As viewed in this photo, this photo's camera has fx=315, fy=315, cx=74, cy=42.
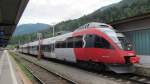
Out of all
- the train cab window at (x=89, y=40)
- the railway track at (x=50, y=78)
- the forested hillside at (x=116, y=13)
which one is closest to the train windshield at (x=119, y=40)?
the train cab window at (x=89, y=40)

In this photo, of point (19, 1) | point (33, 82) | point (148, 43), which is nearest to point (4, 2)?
point (19, 1)

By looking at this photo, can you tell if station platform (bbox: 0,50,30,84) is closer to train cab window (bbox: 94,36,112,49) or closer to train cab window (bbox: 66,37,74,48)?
train cab window (bbox: 66,37,74,48)

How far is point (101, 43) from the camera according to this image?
64.1ft

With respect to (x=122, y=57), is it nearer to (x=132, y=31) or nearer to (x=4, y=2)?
(x=132, y=31)

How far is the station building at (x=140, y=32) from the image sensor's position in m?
20.0

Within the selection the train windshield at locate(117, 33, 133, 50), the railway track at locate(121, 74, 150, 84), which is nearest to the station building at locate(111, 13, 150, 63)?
the train windshield at locate(117, 33, 133, 50)

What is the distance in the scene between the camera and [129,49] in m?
18.6

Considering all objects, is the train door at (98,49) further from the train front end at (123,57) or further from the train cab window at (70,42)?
the train cab window at (70,42)

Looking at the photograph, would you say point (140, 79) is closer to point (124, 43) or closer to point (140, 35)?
point (124, 43)

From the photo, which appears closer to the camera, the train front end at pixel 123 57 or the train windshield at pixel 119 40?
the train front end at pixel 123 57

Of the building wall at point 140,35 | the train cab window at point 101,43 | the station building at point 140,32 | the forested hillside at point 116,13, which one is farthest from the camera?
the forested hillside at point 116,13

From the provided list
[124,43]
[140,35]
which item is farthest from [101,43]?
[140,35]

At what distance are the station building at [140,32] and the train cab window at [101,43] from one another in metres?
2.49

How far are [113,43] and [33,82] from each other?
17.1 ft
